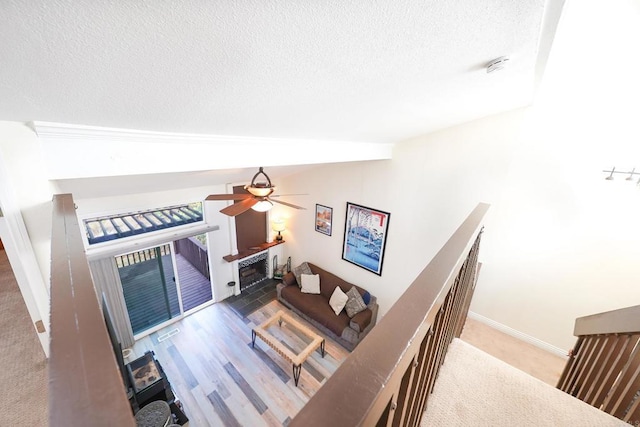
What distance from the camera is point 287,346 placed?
13.9 ft

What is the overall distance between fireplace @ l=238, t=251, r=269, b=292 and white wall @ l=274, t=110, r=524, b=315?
1331 mm

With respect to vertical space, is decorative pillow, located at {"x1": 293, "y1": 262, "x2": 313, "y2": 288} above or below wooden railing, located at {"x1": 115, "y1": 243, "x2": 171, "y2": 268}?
below

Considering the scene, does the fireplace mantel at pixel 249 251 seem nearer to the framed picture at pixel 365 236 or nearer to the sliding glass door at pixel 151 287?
the sliding glass door at pixel 151 287

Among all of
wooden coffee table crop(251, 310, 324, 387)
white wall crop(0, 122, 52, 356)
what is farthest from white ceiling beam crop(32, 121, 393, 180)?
wooden coffee table crop(251, 310, 324, 387)

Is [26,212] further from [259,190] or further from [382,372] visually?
[382,372]

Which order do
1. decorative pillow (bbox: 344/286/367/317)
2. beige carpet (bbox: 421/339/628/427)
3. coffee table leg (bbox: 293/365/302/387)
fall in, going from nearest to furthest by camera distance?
beige carpet (bbox: 421/339/628/427), coffee table leg (bbox: 293/365/302/387), decorative pillow (bbox: 344/286/367/317)

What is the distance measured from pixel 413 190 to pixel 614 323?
264cm

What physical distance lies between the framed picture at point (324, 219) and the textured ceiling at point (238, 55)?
3328 mm

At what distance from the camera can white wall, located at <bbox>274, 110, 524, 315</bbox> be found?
3.11 meters

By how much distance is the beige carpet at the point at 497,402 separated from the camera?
1.15 meters

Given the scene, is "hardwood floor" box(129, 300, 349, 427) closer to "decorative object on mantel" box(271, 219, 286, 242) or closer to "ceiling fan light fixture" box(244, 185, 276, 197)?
"decorative object on mantel" box(271, 219, 286, 242)

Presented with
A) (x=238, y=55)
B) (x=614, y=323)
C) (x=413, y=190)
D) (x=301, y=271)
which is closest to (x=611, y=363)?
(x=614, y=323)

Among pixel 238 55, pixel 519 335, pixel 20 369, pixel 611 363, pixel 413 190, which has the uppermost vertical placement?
pixel 238 55

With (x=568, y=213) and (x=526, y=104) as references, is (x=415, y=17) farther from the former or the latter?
(x=568, y=213)
